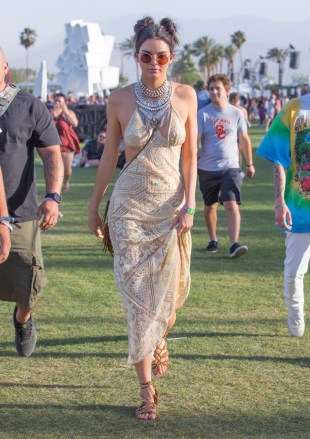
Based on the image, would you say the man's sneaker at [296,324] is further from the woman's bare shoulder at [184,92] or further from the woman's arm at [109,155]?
the woman's bare shoulder at [184,92]

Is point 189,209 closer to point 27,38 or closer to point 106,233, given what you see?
point 106,233

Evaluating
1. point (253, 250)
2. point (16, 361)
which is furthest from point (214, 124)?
point (16, 361)

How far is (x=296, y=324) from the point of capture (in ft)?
21.7

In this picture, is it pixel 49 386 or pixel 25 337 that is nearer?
pixel 49 386

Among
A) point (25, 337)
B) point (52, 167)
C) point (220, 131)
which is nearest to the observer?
point (52, 167)

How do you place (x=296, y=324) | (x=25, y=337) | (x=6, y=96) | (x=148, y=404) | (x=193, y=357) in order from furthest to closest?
(x=296, y=324) → (x=193, y=357) → (x=25, y=337) → (x=6, y=96) → (x=148, y=404)

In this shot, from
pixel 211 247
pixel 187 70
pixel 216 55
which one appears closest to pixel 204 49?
pixel 216 55

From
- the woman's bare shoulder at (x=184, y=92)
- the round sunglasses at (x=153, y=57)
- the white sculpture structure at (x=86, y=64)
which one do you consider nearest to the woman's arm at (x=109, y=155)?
the round sunglasses at (x=153, y=57)

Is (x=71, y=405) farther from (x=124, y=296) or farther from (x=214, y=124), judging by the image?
(x=214, y=124)

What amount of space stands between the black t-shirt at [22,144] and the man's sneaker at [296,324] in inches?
82.3

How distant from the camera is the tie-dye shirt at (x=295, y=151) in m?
6.05

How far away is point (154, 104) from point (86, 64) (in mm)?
77201

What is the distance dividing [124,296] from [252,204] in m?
11.0

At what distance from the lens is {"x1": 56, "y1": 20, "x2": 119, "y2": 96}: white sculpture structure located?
268 ft
